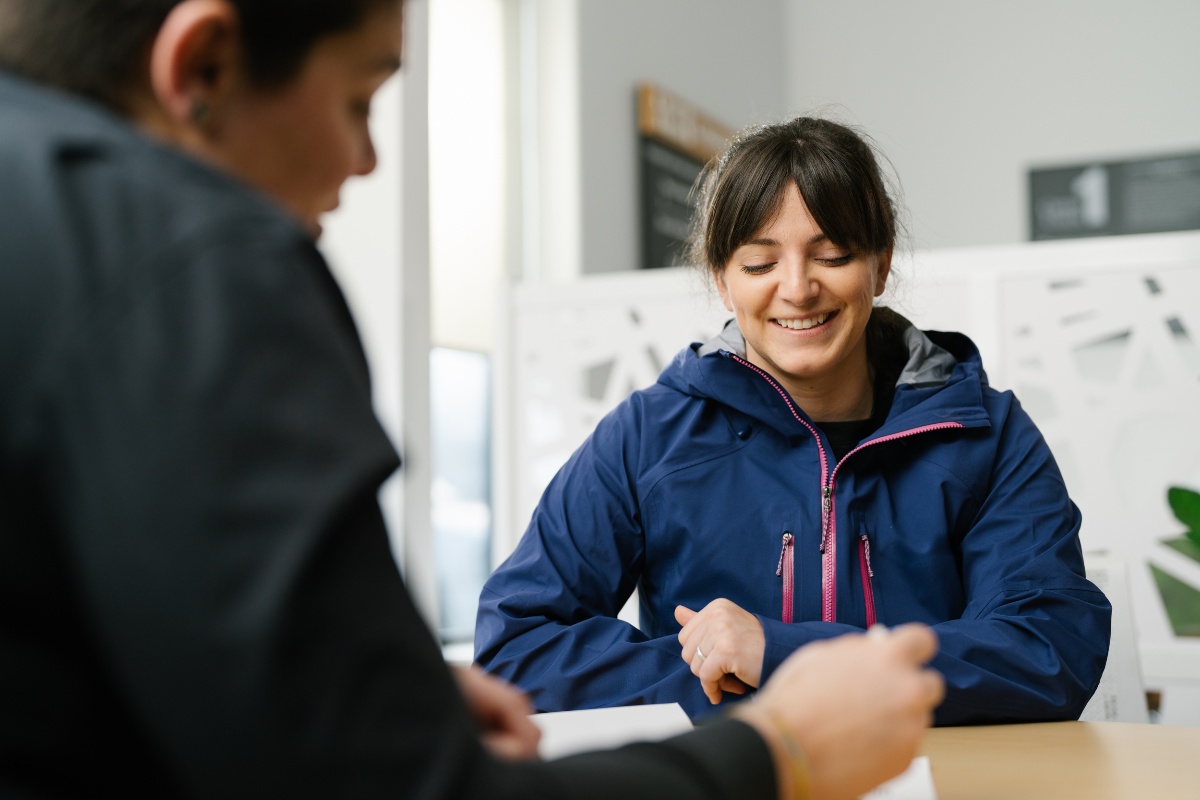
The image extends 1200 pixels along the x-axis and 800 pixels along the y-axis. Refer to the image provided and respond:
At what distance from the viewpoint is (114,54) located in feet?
1.64

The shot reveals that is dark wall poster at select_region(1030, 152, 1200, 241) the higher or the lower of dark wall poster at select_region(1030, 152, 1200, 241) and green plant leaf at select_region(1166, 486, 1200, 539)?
the higher

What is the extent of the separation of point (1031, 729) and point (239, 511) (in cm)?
97

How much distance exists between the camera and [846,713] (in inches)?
22.0

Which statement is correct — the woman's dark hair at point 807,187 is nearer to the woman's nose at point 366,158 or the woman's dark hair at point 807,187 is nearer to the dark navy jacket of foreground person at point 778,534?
the dark navy jacket of foreground person at point 778,534

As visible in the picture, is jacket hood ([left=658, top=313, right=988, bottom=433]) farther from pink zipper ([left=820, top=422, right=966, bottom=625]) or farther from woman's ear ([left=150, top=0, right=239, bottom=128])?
woman's ear ([left=150, top=0, right=239, bottom=128])

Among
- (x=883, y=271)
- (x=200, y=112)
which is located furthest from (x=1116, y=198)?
(x=200, y=112)

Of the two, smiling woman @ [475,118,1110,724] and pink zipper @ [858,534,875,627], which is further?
pink zipper @ [858,534,875,627]

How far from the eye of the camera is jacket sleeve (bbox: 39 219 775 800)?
0.39 meters

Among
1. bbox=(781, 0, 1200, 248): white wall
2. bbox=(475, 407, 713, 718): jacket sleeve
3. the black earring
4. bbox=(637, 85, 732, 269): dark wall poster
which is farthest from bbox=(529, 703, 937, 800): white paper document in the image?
bbox=(781, 0, 1200, 248): white wall

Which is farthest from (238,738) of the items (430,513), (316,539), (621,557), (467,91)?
(467,91)

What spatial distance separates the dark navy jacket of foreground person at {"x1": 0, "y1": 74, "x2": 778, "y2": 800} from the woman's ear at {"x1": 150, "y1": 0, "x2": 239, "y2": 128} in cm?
6

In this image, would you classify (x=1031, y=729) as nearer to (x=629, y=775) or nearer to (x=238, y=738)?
(x=629, y=775)

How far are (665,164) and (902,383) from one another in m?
2.80

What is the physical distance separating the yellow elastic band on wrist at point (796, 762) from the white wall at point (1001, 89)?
4.70 m
